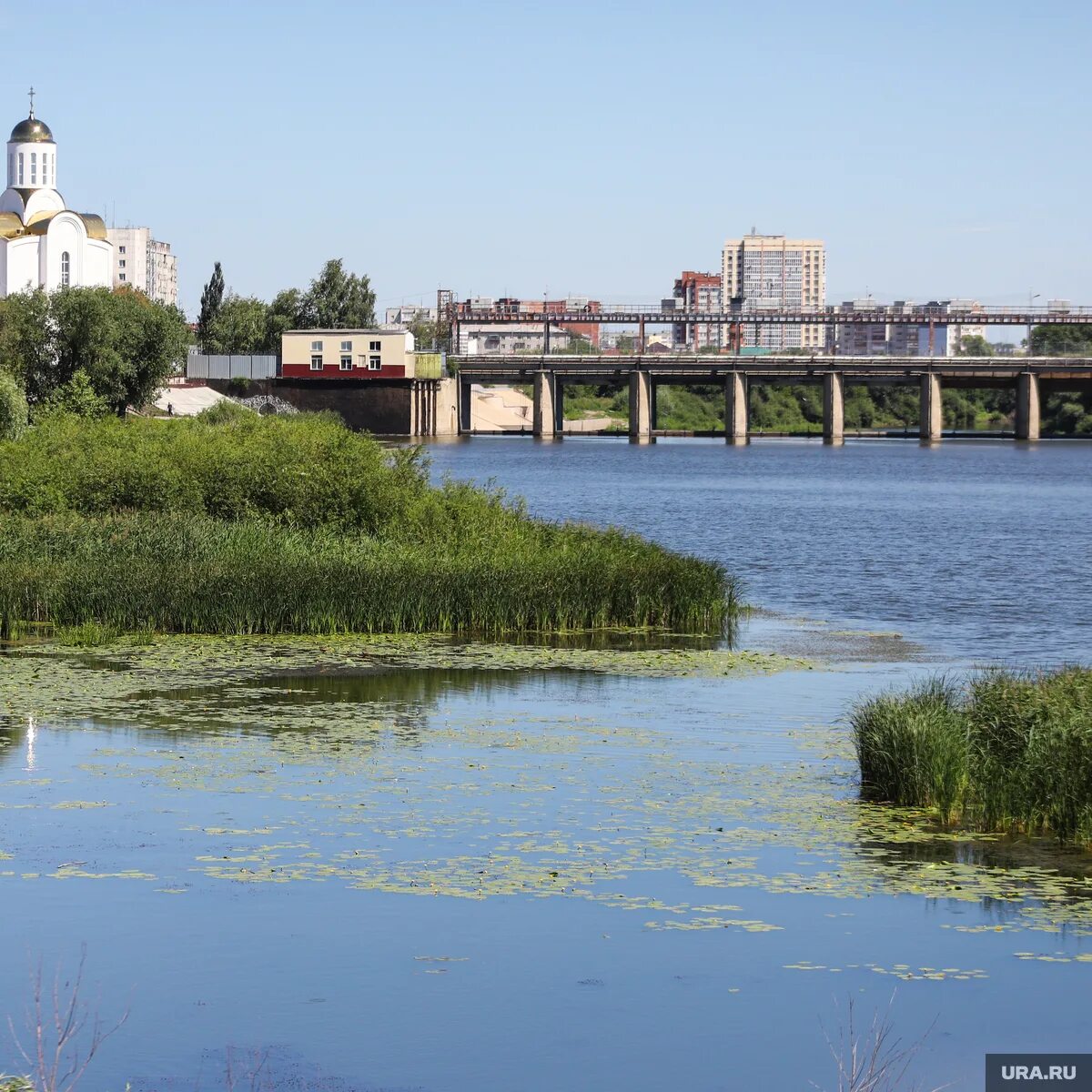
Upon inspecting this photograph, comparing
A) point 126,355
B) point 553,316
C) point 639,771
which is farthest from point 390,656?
point 553,316

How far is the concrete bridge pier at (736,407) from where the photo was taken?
Answer: 16775cm

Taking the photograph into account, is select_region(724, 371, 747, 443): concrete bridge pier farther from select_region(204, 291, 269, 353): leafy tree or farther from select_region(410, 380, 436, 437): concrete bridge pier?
select_region(204, 291, 269, 353): leafy tree

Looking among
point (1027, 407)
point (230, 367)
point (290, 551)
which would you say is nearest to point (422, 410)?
point (230, 367)

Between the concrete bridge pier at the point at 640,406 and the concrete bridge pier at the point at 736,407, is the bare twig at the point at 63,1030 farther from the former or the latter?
the concrete bridge pier at the point at 736,407

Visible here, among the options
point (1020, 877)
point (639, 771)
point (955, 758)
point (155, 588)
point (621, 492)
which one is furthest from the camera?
point (621, 492)

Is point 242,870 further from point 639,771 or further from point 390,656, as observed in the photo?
point 390,656

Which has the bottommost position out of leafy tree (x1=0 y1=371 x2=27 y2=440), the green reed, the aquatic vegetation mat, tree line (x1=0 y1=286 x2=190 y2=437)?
the aquatic vegetation mat

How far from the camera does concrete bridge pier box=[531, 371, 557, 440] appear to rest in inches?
6781

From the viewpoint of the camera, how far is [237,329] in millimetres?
166000

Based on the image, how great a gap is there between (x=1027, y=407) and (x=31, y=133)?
305 ft

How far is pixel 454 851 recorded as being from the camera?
16359 mm

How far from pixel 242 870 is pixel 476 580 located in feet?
56.3

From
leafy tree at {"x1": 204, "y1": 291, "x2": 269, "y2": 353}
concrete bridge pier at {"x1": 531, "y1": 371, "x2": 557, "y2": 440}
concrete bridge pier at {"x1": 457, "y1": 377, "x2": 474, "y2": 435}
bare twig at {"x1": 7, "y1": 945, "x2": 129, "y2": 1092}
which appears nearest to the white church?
leafy tree at {"x1": 204, "y1": 291, "x2": 269, "y2": 353}

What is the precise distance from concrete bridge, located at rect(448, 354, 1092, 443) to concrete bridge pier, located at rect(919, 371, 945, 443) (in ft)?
0.28
